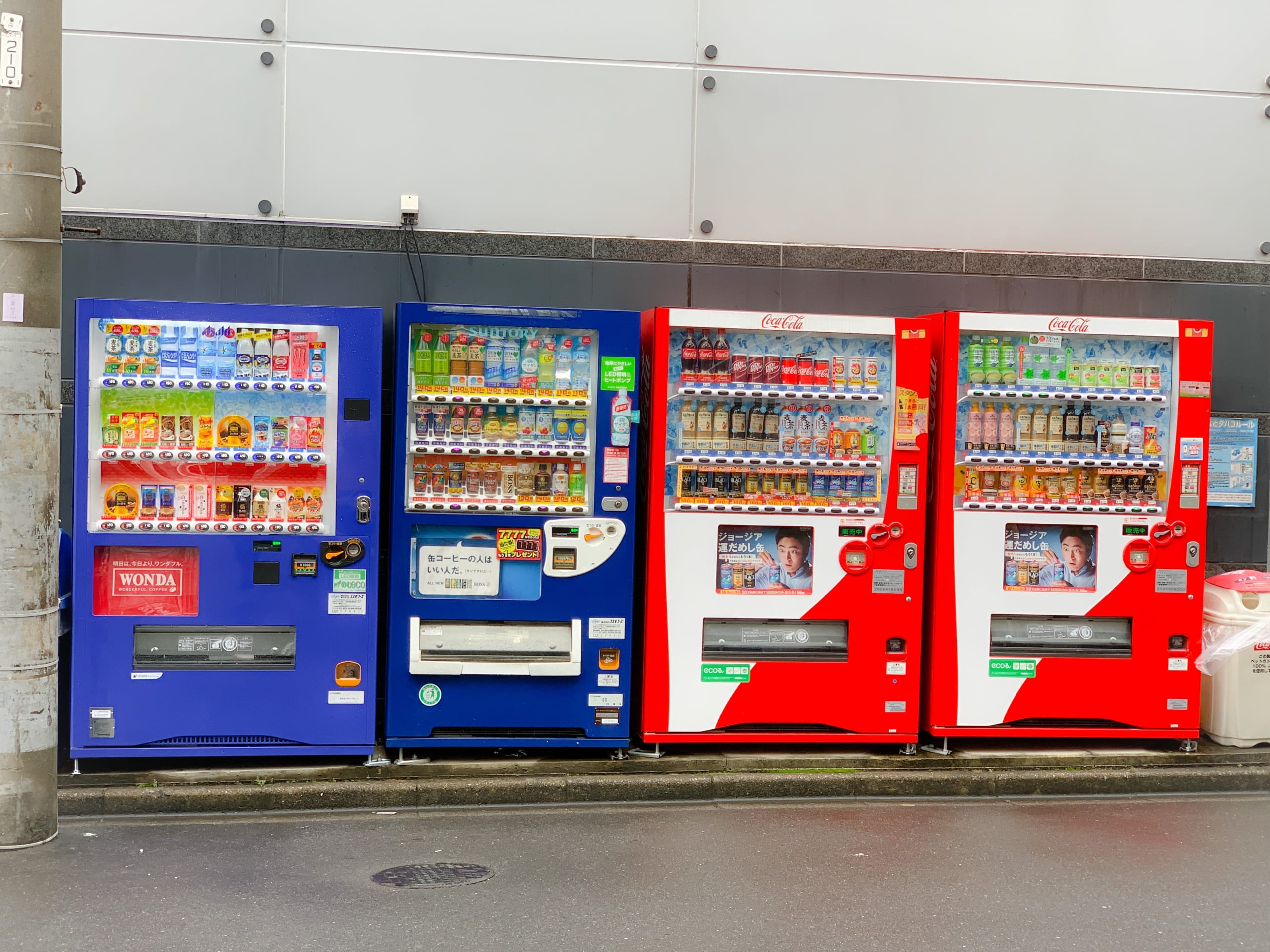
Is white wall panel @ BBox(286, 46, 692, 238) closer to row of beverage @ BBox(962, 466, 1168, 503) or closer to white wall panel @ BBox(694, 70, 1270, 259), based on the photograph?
white wall panel @ BBox(694, 70, 1270, 259)

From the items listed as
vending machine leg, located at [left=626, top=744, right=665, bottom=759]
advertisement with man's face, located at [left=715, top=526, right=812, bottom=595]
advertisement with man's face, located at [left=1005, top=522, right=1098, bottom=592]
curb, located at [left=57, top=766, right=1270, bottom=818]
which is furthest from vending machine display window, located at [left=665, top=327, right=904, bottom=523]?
curb, located at [left=57, top=766, right=1270, bottom=818]

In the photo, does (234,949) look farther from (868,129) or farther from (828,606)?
(868,129)

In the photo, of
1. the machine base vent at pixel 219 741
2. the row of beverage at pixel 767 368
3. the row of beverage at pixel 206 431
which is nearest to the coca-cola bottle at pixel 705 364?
the row of beverage at pixel 767 368

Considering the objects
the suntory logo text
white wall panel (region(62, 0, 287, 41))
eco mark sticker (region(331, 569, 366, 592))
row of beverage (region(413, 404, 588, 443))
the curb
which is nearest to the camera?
the curb

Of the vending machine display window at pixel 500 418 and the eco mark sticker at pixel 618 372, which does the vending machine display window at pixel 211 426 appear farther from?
the eco mark sticker at pixel 618 372

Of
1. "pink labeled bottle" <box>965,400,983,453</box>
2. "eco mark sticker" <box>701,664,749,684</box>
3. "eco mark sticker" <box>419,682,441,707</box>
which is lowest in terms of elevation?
"eco mark sticker" <box>419,682,441,707</box>

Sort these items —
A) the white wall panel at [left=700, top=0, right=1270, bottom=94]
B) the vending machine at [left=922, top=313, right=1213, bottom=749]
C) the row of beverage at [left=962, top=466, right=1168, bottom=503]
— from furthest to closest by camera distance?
the white wall panel at [left=700, top=0, right=1270, bottom=94]
the row of beverage at [left=962, top=466, right=1168, bottom=503]
the vending machine at [left=922, top=313, right=1213, bottom=749]

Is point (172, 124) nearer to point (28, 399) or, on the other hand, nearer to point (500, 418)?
point (28, 399)

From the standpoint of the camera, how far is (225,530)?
650cm

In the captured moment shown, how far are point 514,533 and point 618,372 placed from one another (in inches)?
42.9

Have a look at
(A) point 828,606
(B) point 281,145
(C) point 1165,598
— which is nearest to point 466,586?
(A) point 828,606

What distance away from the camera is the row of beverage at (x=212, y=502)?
6.46 meters

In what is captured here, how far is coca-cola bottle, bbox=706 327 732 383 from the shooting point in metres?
6.88

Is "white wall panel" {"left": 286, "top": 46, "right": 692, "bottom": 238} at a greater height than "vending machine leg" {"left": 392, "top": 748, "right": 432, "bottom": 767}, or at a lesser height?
greater
